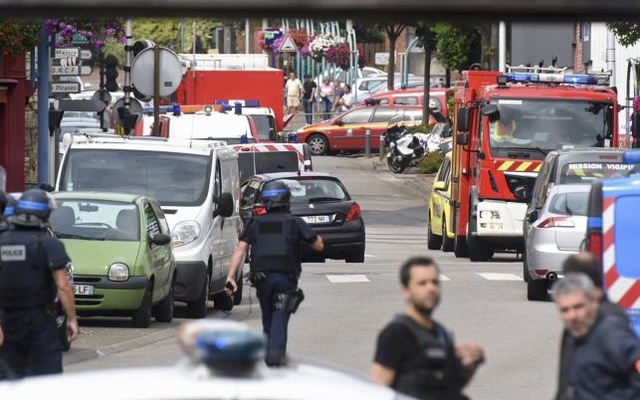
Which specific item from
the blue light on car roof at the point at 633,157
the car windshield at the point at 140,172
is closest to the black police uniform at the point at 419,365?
the blue light on car roof at the point at 633,157

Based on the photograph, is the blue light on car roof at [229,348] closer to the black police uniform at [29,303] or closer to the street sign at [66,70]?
the black police uniform at [29,303]

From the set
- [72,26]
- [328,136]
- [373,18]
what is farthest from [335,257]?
[328,136]

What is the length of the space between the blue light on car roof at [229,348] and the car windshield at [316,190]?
23109 mm

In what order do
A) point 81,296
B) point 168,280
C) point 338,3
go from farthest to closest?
point 168,280 → point 81,296 → point 338,3

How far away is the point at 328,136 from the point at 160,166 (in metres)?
35.5

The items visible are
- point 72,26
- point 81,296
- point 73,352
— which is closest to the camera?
point 73,352

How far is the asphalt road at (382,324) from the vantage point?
15.4 meters

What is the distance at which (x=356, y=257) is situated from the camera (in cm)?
2920

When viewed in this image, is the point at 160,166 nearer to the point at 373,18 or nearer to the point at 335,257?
the point at 335,257

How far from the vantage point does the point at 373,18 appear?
34.8ft

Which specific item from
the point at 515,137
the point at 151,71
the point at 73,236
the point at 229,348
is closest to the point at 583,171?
the point at 515,137

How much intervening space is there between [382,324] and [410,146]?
30.6 metres

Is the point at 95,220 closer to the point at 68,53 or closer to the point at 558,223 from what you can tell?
the point at 558,223

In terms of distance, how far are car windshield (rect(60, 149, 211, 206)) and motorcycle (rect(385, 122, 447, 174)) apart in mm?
28069
